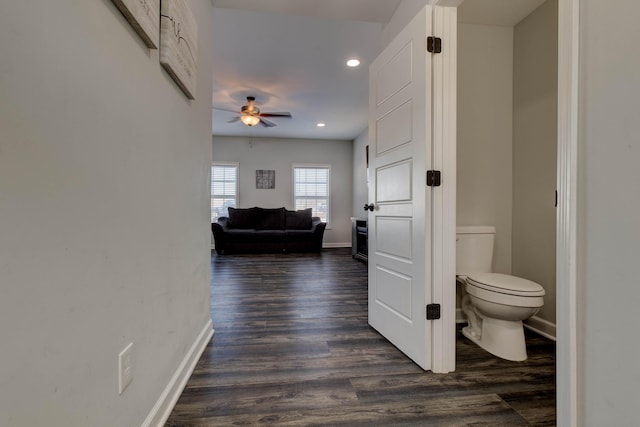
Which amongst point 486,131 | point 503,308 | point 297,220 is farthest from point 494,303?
point 297,220

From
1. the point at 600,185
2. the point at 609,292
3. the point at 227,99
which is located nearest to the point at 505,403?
the point at 609,292

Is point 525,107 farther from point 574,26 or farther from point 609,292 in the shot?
point 609,292

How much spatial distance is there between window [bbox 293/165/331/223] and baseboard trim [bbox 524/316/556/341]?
5150 millimetres

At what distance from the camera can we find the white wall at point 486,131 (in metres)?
2.21

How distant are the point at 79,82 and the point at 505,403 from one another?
1954mm

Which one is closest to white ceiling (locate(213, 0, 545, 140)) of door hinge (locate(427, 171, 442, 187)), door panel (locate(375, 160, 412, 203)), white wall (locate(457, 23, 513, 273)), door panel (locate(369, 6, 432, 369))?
white wall (locate(457, 23, 513, 273))

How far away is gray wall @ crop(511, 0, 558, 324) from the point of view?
6.46ft

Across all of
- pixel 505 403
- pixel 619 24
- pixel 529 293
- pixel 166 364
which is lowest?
pixel 505 403

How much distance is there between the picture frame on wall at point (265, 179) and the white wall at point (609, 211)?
6.25m

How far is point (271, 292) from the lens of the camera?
10.00 ft

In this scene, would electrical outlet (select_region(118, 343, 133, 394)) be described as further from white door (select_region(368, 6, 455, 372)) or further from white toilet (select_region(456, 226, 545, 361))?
white toilet (select_region(456, 226, 545, 361))

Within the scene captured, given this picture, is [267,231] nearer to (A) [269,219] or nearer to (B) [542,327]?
(A) [269,219]

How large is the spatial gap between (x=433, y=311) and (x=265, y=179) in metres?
5.73

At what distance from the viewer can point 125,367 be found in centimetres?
89
